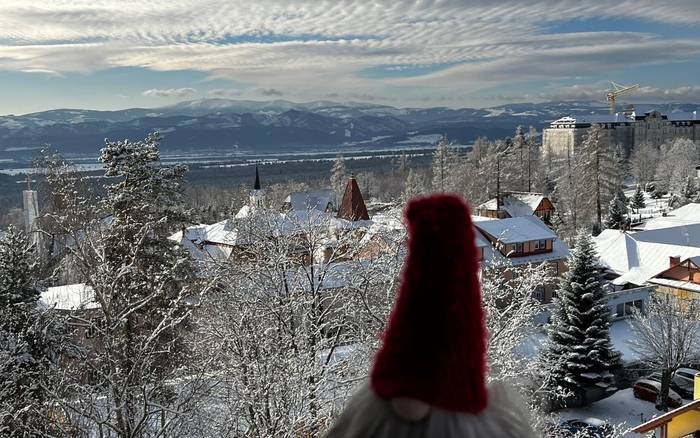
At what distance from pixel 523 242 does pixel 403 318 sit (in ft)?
113

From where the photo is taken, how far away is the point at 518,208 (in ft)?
178

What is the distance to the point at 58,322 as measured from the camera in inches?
483

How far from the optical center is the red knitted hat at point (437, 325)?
51.1 inches

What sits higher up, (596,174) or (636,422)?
(596,174)

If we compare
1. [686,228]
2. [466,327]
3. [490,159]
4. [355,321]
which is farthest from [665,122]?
[466,327]

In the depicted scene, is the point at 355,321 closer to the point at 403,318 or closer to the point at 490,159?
the point at 403,318

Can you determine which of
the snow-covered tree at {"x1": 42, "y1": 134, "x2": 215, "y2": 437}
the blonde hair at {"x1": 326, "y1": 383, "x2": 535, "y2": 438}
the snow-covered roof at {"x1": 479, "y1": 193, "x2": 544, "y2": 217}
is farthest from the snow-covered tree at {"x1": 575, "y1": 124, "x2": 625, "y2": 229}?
the blonde hair at {"x1": 326, "y1": 383, "x2": 535, "y2": 438}

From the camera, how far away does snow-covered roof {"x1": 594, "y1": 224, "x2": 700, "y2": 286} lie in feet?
114

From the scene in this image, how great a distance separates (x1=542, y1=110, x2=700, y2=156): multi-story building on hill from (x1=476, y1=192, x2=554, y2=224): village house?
63836 mm

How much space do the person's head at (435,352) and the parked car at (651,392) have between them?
80.1ft

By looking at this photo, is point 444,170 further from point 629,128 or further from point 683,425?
point 629,128

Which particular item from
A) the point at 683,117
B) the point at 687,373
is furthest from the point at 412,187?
the point at 683,117

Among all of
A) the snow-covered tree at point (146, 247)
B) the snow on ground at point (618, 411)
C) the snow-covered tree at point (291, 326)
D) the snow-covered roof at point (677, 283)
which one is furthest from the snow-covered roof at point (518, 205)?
the snow-covered tree at point (146, 247)

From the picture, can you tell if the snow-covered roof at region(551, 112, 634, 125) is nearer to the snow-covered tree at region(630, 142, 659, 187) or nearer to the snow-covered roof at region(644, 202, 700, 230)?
the snow-covered tree at region(630, 142, 659, 187)
